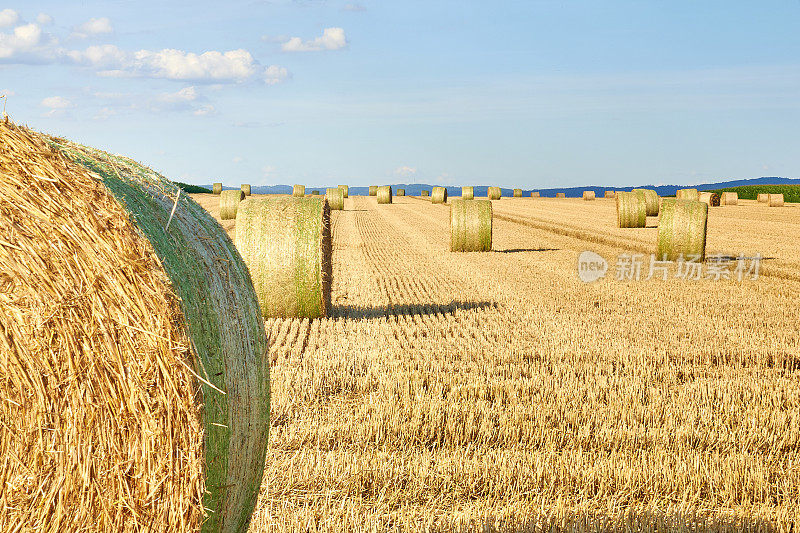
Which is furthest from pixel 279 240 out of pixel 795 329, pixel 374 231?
pixel 374 231

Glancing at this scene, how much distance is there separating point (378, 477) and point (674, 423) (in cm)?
247

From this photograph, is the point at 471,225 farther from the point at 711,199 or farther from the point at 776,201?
the point at 776,201

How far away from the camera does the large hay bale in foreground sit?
3184mm

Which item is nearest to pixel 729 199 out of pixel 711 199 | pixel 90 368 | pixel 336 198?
pixel 711 199

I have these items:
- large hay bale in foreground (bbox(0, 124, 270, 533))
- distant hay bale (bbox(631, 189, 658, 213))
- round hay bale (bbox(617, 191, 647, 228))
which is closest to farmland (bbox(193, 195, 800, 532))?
large hay bale in foreground (bbox(0, 124, 270, 533))

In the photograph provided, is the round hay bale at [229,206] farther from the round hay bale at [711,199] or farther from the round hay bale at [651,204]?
the round hay bale at [711,199]

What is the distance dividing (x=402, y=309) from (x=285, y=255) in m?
2.04

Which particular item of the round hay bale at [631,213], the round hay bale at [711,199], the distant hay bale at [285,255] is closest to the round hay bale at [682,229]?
the distant hay bale at [285,255]

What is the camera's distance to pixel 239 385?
12.6ft

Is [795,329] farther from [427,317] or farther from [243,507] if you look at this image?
[243,507]

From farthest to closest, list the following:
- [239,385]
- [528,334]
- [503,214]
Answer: [503,214] → [528,334] → [239,385]

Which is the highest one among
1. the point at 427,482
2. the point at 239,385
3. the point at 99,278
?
the point at 99,278

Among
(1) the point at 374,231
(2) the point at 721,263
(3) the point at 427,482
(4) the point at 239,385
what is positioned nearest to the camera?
(4) the point at 239,385

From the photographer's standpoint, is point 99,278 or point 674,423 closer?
point 99,278
